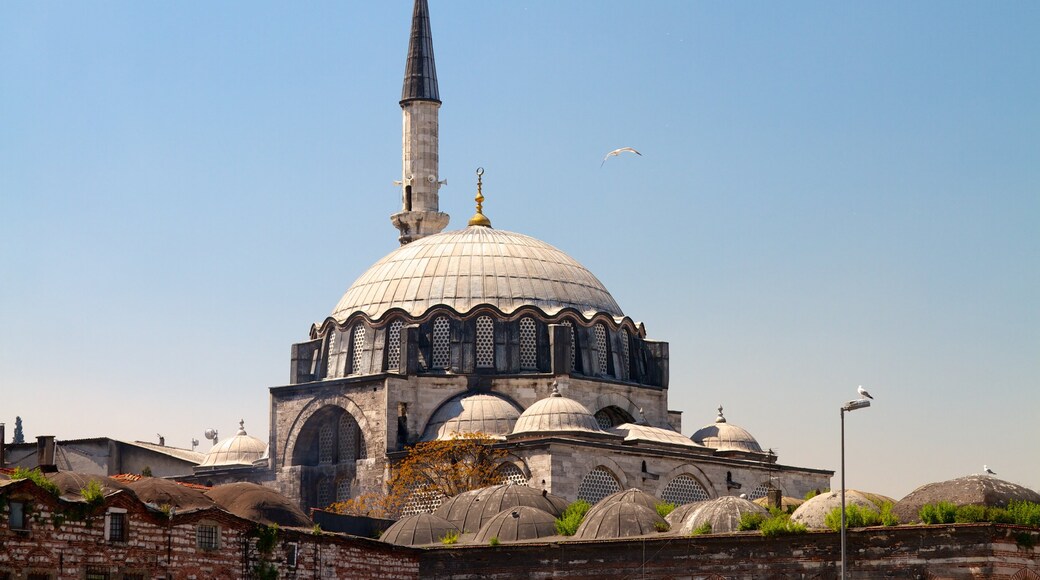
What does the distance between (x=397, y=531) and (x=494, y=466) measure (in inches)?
422

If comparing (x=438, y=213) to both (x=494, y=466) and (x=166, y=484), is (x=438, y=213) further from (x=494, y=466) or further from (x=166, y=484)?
(x=166, y=484)

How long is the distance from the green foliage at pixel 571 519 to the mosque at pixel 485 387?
8.41m

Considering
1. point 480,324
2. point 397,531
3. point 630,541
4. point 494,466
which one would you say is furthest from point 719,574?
point 480,324

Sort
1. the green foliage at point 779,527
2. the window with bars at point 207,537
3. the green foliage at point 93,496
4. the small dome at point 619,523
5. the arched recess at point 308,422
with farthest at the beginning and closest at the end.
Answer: the arched recess at point 308,422
the small dome at point 619,523
the green foliage at point 779,527
the window with bars at point 207,537
the green foliage at point 93,496

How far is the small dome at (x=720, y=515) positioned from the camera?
139 feet

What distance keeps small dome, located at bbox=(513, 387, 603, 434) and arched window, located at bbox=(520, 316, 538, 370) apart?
331cm

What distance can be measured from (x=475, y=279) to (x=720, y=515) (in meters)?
20.7

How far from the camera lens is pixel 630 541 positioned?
41438mm

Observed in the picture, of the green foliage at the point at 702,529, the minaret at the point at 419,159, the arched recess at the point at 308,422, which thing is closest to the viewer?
the green foliage at the point at 702,529

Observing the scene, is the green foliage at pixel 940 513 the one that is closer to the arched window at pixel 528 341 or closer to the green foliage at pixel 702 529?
the green foliage at pixel 702 529

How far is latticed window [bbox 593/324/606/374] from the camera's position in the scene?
6241 centimetres

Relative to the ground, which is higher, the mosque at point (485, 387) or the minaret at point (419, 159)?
the minaret at point (419, 159)

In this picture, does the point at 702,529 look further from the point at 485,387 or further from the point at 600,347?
the point at 600,347

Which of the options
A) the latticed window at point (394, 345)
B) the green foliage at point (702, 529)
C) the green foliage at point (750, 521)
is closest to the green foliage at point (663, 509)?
the green foliage at point (702, 529)
